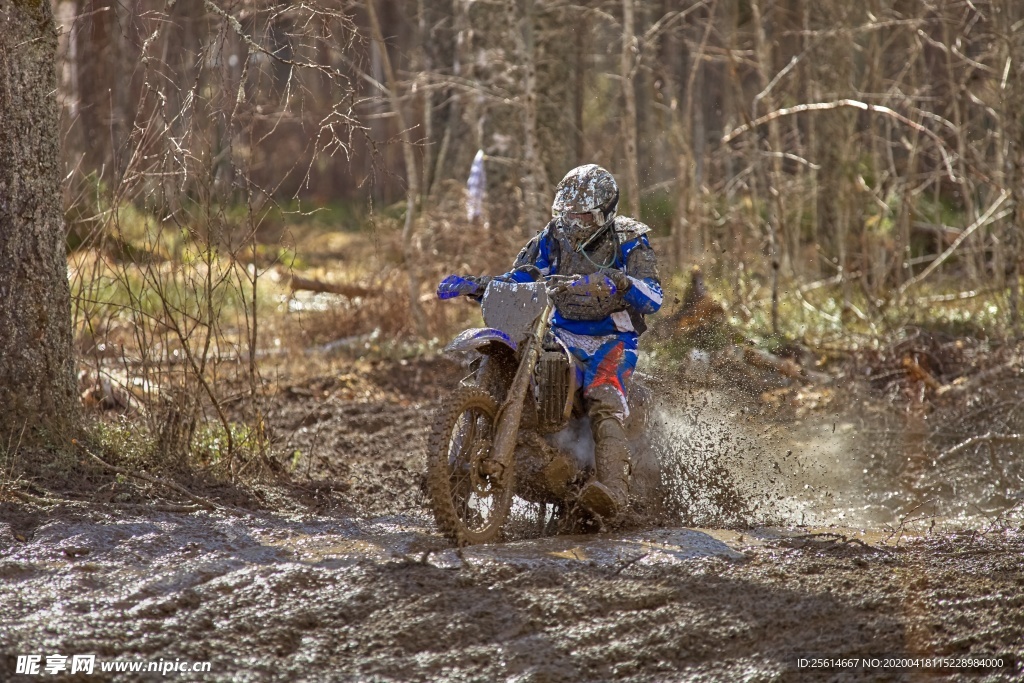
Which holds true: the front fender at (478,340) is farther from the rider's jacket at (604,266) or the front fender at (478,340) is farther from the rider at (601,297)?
the rider's jacket at (604,266)

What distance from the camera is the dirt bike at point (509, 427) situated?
5211 millimetres

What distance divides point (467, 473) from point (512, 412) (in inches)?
13.9

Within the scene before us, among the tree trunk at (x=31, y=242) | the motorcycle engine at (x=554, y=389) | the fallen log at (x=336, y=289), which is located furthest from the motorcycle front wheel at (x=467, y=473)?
the fallen log at (x=336, y=289)

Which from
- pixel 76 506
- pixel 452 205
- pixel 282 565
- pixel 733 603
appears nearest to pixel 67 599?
pixel 282 565

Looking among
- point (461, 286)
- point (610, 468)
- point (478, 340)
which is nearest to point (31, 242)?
point (461, 286)

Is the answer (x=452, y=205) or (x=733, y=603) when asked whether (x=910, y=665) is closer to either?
(x=733, y=603)

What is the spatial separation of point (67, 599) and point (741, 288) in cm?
893

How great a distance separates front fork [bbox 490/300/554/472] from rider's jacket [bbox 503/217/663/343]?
27.4 inches

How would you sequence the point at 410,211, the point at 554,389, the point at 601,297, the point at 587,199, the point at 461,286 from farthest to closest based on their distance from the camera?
1. the point at 410,211
2. the point at 587,199
3. the point at 601,297
4. the point at 554,389
5. the point at 461,286

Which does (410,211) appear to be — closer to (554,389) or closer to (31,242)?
(31,242)

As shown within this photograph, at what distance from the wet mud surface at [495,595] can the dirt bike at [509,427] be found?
0.22 m

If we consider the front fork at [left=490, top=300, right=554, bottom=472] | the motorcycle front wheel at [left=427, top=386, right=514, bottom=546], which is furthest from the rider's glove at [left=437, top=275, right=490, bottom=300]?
the motorcycle front wheel at [left=427, top=386, right=514, bottom=546]

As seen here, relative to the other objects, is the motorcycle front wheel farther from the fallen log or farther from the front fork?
the fallen log

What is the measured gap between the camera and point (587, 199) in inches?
242
